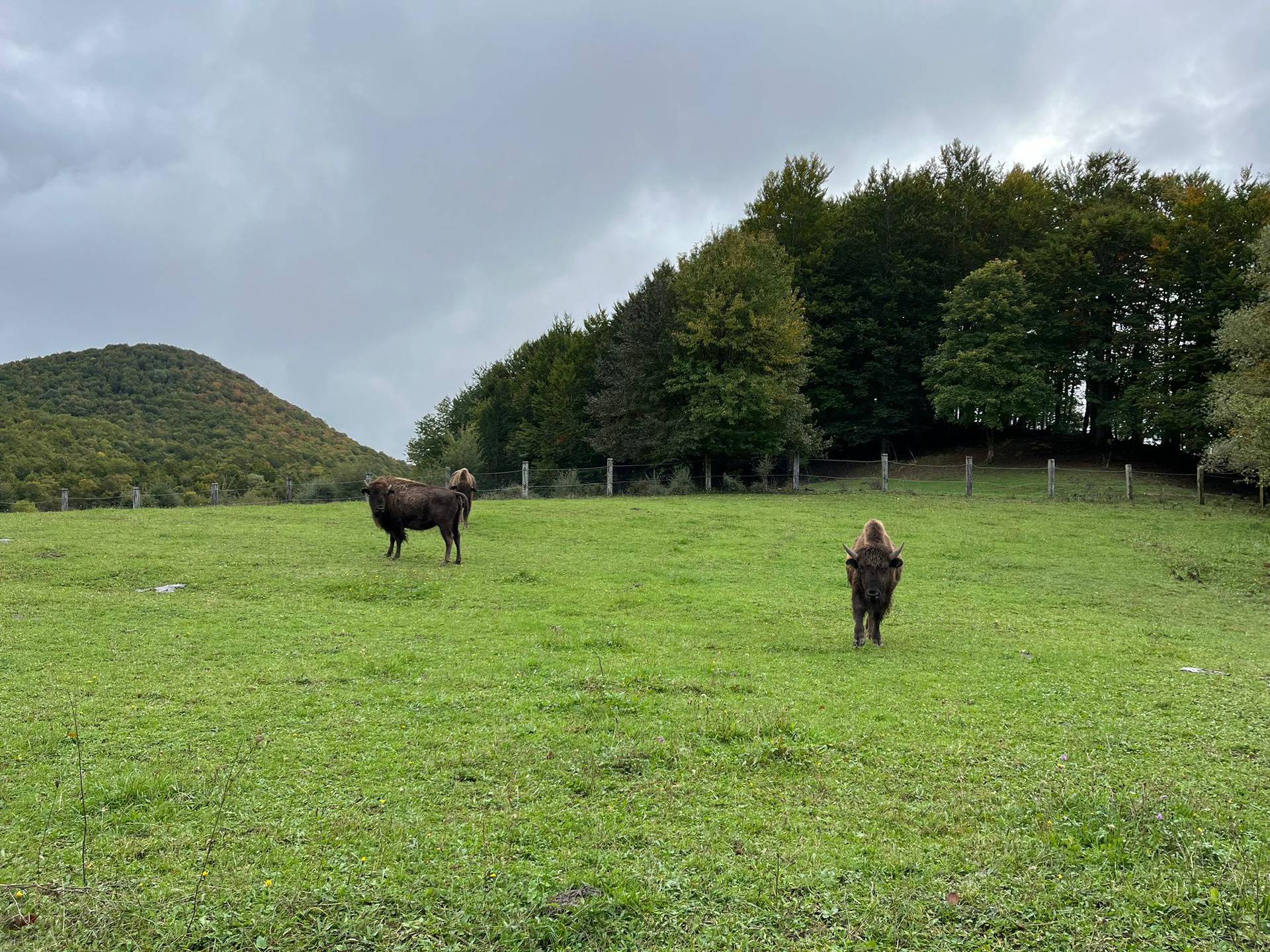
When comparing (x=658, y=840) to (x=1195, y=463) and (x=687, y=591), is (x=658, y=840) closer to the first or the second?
(x=687, y=591)

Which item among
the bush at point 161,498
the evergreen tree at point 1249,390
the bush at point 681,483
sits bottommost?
the bush at point 161,498

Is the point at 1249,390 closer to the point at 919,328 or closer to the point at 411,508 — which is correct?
the point at 919,328

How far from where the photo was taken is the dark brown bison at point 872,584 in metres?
9.54

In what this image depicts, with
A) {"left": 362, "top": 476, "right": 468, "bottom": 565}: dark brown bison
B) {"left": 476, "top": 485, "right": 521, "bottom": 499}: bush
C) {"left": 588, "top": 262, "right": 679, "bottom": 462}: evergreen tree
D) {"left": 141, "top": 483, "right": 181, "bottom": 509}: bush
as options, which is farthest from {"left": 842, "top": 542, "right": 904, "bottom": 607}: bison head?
{"left": 141, "top": 483, "right": 181, "bottom": 509}: bush

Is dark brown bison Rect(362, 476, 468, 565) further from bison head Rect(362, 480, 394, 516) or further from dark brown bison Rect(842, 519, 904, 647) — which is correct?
dark brown bison Rect(842, 519, 904, 647)

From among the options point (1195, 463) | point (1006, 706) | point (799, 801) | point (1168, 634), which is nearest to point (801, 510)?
point (1168, 634)

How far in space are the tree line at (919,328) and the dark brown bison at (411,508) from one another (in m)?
17.6

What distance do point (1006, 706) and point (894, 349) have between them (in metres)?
37.8

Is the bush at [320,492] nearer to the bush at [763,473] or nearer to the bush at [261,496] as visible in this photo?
the bush at [261,496]

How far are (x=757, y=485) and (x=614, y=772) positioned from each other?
1123 inches

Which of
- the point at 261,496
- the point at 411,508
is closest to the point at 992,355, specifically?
the point at 411,508

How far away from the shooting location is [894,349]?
41.9 m

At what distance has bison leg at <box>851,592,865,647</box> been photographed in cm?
953

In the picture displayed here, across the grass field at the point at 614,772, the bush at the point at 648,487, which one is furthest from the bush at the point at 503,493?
the grass field at the point at 614,772
